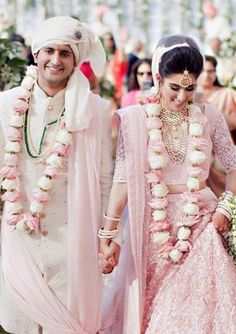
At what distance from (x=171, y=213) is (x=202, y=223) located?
6.4 inches

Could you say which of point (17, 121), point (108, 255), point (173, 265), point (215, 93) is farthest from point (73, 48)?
point (215, 93)

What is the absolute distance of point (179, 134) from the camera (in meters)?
4.95

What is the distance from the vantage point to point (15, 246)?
16.2 ft

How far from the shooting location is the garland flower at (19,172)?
4.83m

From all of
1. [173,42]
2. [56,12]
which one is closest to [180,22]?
[56,12]

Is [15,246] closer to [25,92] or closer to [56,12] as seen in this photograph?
[25,92]

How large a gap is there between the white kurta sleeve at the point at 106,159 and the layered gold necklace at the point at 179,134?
0.90ft

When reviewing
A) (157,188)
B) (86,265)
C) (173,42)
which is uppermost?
(173,42)

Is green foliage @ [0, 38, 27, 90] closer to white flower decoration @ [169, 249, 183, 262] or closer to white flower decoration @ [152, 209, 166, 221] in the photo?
white flower decoration @ [152, 209, 166, 221]

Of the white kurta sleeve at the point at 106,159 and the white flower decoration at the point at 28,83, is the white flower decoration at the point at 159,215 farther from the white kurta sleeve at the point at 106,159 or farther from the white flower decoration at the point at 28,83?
the white flower decoration at the point at 28,83

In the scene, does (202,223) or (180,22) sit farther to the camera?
(180,22)

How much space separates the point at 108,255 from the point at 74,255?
18 cm

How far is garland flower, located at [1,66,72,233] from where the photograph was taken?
483 cm

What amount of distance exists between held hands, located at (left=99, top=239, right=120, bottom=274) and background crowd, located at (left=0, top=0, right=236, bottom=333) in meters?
0.70
